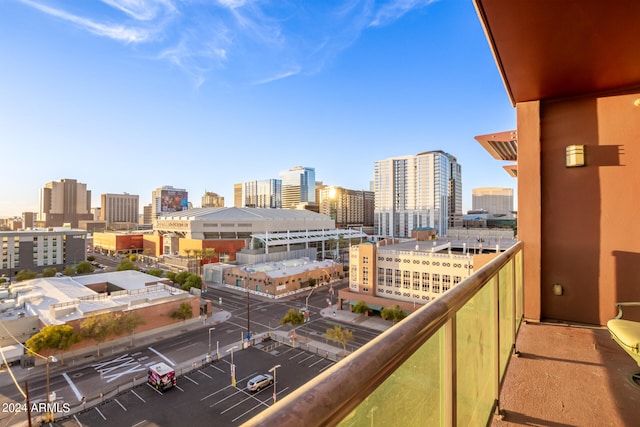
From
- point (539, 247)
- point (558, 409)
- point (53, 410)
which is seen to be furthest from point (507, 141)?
point (53, 410)

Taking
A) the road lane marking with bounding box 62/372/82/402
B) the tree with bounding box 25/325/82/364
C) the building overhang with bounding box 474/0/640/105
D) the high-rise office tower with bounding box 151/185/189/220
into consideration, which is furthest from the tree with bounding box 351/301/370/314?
the high-rise office tower with bounding box 151/185/189/220

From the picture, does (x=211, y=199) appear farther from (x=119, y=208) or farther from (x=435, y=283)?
(x=435, y=283)

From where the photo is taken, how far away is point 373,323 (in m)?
23.9

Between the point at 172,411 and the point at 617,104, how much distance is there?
15645 mm

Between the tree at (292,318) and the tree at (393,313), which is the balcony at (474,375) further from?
the tree at (393,313)

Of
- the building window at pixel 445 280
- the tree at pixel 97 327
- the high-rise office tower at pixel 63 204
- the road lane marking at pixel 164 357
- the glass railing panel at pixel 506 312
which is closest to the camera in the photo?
the glass railing panel at pixel 506 312

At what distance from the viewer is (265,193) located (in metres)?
127

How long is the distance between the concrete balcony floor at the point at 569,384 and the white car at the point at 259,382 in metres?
13.2

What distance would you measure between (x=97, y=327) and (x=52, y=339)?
199cm

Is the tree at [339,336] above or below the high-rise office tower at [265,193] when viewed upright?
below

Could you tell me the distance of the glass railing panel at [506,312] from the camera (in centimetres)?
256

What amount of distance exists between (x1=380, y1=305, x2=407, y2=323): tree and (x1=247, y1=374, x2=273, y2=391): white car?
1109cm

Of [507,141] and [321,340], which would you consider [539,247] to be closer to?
[507,141]

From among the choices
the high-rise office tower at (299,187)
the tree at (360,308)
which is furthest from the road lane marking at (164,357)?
the high-rise office tower at (299,187)
